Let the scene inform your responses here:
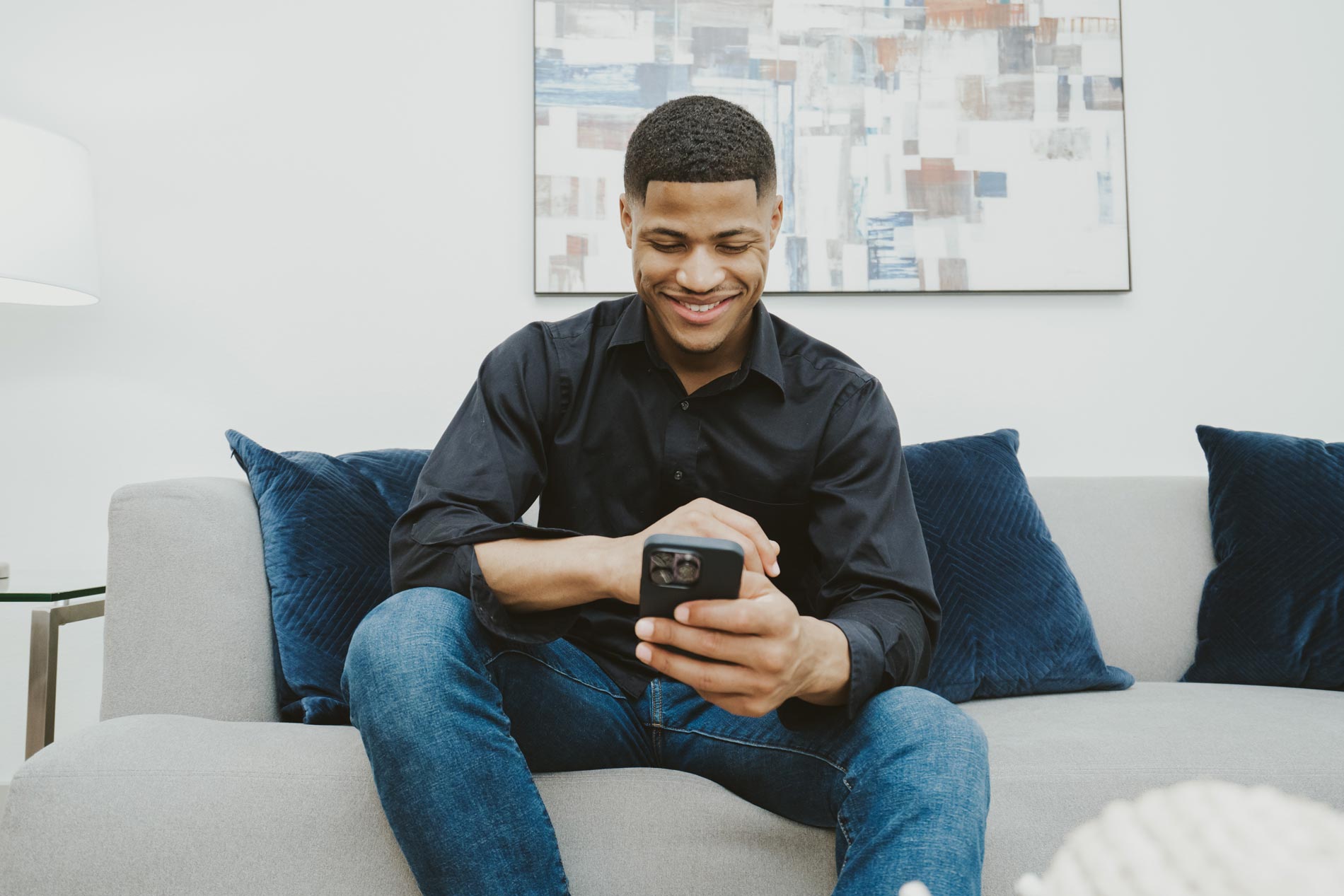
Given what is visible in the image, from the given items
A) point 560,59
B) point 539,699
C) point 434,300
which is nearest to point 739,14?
point 560,59

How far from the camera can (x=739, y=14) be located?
71.9 inches

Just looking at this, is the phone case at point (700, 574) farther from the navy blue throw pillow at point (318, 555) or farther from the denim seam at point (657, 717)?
the navy blue throw pillow at point (318, 555)

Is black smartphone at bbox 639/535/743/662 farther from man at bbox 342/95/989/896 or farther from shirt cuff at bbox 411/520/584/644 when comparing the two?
shirt cuff at bbox 411/520/584/644

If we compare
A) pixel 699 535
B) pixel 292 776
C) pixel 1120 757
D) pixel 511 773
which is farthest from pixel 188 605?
pixel 1120 757

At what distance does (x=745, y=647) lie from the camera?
734mm

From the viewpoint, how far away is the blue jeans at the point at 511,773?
2.28 feet

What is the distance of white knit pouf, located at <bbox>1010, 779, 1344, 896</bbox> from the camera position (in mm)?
280

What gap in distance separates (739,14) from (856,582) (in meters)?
1.38

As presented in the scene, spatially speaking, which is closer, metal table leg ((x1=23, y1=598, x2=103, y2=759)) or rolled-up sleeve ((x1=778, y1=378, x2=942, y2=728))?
rolled-up sleeve ((x1=778, y1=378, x2=942, y2=728))

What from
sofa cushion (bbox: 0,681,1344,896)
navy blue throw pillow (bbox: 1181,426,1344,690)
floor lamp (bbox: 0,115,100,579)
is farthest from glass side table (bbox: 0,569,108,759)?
navy blue throw pillow (bbox: 1181,426,1344,690)

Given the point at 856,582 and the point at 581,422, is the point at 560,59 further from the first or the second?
the point at 856,582

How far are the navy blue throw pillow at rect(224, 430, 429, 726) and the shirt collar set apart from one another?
0.50 metres

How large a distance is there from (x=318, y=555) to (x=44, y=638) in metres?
0.52

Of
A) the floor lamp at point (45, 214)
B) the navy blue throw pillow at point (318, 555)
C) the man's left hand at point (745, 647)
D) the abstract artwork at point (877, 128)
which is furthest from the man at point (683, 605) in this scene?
the floor lamp at point (45, 214)
